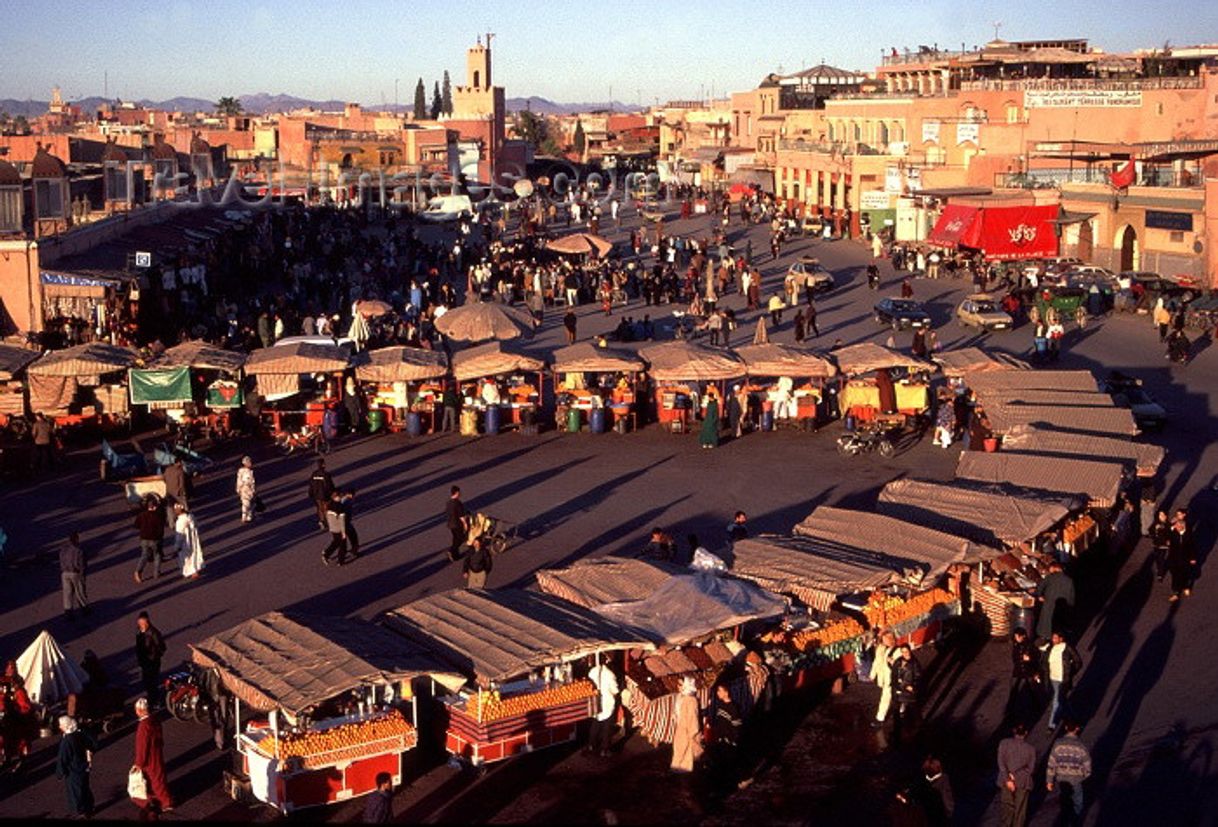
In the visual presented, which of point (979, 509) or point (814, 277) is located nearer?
point (979, 509)

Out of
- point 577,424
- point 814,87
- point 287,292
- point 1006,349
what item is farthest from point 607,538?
point 814,87

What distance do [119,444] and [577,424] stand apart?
23.1 feet

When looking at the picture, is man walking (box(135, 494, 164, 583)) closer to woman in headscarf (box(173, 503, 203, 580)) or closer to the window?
woman in headscarf (box(173, 503, 203, 580))

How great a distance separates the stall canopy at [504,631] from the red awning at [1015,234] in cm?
2815

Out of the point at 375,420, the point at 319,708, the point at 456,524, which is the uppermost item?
the point at 375,420

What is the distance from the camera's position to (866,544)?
14.2 metres

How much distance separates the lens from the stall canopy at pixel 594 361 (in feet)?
76.3

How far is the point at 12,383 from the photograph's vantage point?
877 inches

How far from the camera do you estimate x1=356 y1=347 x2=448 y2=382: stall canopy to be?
2288cm

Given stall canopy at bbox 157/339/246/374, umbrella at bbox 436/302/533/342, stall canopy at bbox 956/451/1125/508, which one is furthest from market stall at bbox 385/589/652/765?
umbrella at bbox 436/302/533/342

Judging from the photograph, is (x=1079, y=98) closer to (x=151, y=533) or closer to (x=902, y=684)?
(x=151, y=533)

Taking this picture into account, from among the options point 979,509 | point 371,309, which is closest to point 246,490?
point 979,509

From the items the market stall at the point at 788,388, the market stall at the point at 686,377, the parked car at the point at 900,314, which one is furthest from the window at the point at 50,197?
the parked car at the point at 900,314

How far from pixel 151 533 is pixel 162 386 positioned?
280 inches
